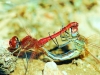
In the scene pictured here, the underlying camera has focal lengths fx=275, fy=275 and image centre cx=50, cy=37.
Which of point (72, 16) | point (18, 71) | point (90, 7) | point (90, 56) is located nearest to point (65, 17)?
point (72, 16)

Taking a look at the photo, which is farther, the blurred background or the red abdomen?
the blurred background

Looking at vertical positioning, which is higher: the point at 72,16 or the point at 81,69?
the point at 72,16

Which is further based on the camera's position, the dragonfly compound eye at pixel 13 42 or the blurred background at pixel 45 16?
the blurred background at pixel 45 16

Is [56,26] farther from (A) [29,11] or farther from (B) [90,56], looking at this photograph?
(B) [90,56]

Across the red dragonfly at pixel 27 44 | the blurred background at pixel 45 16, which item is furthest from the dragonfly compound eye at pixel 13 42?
the blurred background at pixel 45 16

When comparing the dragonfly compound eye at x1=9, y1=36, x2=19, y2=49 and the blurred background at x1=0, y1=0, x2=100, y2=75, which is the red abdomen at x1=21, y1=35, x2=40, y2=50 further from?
the blurred background at x1=0, y1=0, x2=100, y2=75

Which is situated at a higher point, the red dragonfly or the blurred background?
the blurred background

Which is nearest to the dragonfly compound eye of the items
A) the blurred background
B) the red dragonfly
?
the red dragonfly

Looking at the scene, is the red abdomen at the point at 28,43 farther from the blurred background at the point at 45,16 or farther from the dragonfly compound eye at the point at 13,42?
the blurred background at the point at 45,16

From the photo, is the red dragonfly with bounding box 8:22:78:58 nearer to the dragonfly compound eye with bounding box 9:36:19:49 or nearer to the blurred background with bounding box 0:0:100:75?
the dragonfly compound eye with bounding box 9:36:19:49
